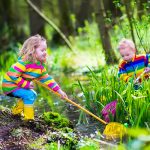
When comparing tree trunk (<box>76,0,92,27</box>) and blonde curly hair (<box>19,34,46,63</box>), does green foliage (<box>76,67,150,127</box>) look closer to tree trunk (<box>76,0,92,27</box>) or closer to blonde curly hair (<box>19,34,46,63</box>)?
blonde curly hair (<box>19,34,46,63</box>)

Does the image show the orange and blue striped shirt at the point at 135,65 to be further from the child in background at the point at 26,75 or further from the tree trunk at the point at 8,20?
the tree trunk at the point at 8,20

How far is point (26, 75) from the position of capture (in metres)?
5.29

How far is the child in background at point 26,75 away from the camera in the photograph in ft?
17.1

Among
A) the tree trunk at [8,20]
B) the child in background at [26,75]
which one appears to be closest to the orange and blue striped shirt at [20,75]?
the child in background at [26,75]

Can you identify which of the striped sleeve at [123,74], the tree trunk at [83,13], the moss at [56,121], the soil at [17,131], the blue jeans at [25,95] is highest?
the blue jeans at [25,95]

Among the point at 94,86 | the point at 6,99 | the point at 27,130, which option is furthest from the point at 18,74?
the point at 6,99

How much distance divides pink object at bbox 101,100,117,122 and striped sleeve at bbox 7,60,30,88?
0.92m

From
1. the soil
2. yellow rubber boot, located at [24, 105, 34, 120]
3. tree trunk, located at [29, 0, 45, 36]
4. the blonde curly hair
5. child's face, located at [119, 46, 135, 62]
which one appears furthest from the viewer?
tree trunk, located at [29, 0, 45, 36]

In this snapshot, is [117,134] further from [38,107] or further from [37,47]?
[38,107]

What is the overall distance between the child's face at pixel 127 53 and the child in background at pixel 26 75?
129 centimetres

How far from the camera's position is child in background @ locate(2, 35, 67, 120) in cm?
521

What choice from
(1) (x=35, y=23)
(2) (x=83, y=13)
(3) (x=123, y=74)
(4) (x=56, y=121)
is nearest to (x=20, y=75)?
(4) (x=56, y=121)

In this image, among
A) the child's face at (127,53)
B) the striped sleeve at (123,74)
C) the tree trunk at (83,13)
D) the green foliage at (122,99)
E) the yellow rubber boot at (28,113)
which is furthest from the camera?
the tree trunk at (83,13)

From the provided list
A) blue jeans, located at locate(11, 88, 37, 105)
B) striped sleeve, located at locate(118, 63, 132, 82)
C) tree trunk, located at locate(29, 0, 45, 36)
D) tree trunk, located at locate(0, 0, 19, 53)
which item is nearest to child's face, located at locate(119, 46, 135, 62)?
striped sleeve, located at locate(118, 63, 132, 82)
